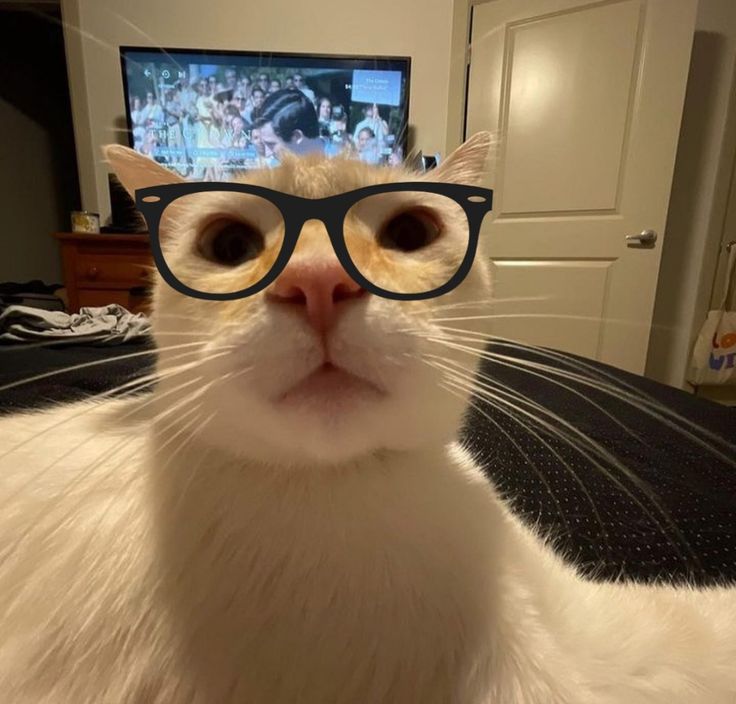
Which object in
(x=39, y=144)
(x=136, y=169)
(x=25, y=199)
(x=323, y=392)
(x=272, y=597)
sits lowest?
(x=272, y=597)

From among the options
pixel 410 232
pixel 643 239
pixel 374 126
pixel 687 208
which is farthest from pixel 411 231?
pixel 687 208

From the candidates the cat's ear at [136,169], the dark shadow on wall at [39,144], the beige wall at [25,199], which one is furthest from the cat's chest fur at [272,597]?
the beige wall at [25,199]

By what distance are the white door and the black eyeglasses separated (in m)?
1.61

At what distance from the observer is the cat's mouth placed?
1.05ft

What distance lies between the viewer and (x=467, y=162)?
0.55 m

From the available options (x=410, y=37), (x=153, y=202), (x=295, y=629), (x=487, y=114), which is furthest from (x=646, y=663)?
(x=410, y=37)

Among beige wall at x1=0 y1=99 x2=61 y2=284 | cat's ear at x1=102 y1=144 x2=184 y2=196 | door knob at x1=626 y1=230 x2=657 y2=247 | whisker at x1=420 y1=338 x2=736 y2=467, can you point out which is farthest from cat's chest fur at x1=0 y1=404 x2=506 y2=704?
beige wall at x1=0 y1=99 x2=61 y2=284

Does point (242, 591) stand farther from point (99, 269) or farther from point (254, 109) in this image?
point (99, 269)

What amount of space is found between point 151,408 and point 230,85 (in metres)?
0.46

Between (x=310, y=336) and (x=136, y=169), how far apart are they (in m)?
0.28

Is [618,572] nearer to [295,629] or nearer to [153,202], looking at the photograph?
[295,629]

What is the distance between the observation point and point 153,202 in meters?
0.37

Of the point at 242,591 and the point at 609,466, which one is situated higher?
the point at 242,591

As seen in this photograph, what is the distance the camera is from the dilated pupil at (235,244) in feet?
1.34
